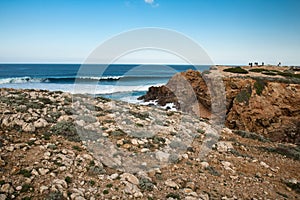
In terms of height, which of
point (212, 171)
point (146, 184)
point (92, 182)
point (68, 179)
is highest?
point (68, 179)

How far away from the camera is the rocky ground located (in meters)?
5.16

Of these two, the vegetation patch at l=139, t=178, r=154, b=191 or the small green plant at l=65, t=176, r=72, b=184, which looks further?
the vegetation patch at l=139, t=178, r=154, b=191

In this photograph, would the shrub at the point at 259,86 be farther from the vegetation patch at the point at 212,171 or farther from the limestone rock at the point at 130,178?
the limestone rock at the point at 130,178

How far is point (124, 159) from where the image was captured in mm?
6641

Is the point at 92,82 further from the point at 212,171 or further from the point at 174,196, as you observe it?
the point at 174,196

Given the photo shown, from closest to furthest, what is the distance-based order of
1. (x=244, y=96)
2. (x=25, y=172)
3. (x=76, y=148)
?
1. (x=25, y=172)
2. (x=76, y=148)
3. (x=244, y=96)

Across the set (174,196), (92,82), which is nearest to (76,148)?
(174,196)

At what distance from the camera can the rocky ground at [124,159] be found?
16.9 feet

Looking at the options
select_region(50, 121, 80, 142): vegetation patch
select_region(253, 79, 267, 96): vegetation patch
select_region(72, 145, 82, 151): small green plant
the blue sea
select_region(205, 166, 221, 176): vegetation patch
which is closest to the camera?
select_region(205, 166, 221, 176): vegetation patch

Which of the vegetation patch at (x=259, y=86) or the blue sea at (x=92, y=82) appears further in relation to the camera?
the blue sea at (x=92, y=82)

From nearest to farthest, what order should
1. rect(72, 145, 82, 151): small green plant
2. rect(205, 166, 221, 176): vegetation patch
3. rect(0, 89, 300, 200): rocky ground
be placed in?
rect(0, 89, 300, 200): rocky ground → rect(205, 166, 221, 176): vegetation patch → rect(72, 145, 82, 151): small green plant

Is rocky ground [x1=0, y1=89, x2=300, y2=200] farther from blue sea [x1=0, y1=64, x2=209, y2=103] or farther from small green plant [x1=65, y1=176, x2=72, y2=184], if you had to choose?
blue sea [x1=0, y1=64, x2=209, y2=103]

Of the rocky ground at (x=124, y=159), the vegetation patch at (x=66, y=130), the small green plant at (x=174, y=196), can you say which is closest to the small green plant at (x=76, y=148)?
the rocky ground at (x=124, y=159)

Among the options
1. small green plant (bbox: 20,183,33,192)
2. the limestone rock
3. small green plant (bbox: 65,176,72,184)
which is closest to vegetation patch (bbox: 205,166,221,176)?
the limestone rock
